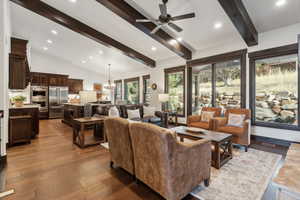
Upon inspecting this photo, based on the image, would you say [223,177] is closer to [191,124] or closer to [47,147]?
[191,124]

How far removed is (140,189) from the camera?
1.97 m

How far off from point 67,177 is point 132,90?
7480mm

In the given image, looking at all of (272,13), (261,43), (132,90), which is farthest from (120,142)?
(132,90)

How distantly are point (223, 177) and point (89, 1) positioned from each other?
5.10 metres

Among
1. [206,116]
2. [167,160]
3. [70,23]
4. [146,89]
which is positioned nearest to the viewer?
[167,160]

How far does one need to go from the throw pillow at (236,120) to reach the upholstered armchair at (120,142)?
310 centimetres

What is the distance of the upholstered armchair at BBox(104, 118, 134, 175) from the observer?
6.66ft

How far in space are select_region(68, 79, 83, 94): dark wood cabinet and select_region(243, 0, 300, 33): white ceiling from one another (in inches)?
375

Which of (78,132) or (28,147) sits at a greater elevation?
(78,132)

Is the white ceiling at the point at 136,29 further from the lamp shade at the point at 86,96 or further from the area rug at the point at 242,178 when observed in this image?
the area rug at the point at 242,178

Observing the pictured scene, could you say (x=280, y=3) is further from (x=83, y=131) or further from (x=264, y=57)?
(x=83, y=131)

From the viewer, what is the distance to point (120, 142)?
7.18 ft

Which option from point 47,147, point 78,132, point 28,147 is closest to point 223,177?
point 78,132

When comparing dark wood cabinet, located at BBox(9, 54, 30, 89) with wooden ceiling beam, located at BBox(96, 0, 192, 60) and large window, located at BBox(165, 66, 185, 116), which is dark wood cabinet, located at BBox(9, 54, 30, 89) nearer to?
wooden ceiling beam, located at BBox(96, 0, 192, 60)
